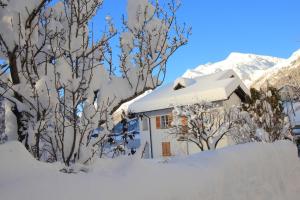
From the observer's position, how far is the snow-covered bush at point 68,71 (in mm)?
4039

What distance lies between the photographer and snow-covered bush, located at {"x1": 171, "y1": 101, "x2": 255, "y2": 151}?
69.9 feet

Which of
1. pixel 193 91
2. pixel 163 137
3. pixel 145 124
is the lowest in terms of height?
pixel 163 137

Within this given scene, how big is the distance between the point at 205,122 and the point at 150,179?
61.2 feet

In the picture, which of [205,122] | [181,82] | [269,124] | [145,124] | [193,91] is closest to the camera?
[269,124]

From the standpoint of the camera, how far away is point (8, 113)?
4.34 metres

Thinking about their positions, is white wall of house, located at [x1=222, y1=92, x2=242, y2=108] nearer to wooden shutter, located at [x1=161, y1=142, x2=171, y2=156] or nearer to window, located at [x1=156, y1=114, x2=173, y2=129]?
window, located at [x1=156, y1=114, x2=173, y2=129]

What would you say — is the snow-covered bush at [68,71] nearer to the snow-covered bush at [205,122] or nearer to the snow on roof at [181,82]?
the snow-covered bush at [205,122]

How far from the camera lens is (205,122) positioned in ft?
73.4

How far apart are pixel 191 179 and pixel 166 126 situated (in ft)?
83.3

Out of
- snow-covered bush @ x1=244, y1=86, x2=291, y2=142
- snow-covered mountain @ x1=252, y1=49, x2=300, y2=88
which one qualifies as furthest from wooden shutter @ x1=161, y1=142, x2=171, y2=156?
snow-covered bush @ x1=244, y1=86, x2=291, y2=142

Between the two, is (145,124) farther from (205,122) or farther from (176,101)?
(205,122)

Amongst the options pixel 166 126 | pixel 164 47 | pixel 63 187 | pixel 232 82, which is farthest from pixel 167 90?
pixel 63 187

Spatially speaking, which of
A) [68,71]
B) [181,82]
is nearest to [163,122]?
[181,82]

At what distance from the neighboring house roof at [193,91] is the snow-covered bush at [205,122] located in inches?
74.5
